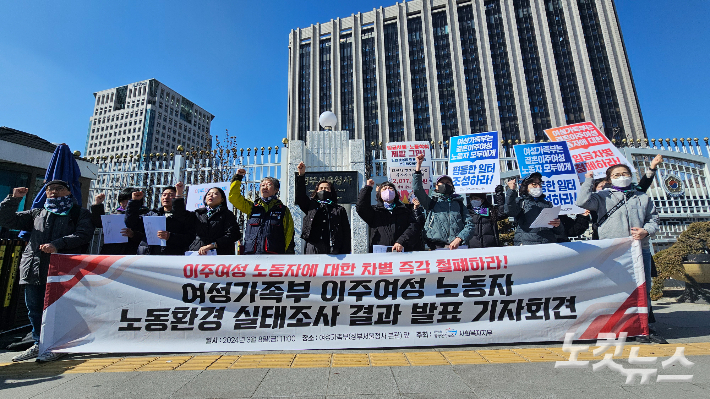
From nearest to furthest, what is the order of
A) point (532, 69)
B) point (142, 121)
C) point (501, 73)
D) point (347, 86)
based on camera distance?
point (532, 69), point (501, 73), point (347, 86), point (142, 121)

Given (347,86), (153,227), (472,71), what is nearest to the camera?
(153,227)

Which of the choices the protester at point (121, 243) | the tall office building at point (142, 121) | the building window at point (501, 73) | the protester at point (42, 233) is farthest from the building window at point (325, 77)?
the protester at point (42, 233)

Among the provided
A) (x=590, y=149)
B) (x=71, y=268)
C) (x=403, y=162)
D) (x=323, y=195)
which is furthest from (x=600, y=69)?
(x=71, y=268)

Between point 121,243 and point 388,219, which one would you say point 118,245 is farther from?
point 388,219

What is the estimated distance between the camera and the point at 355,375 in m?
2.48

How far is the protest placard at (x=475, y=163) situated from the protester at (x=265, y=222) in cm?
331

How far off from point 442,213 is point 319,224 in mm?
1812

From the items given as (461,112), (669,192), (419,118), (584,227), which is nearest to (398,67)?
(419,118)

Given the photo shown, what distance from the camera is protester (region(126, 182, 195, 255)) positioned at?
13.9 ft

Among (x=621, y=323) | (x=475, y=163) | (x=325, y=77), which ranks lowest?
(x=621, y=323)

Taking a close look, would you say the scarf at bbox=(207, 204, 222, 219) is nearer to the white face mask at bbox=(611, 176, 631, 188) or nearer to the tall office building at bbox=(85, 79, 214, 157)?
the white face mask at bbox=(611, 176, 631, 188)

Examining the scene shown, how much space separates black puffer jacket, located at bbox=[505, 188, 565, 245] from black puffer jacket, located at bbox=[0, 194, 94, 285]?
521 centimetres

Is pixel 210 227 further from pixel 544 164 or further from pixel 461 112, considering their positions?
pixel 461 112
